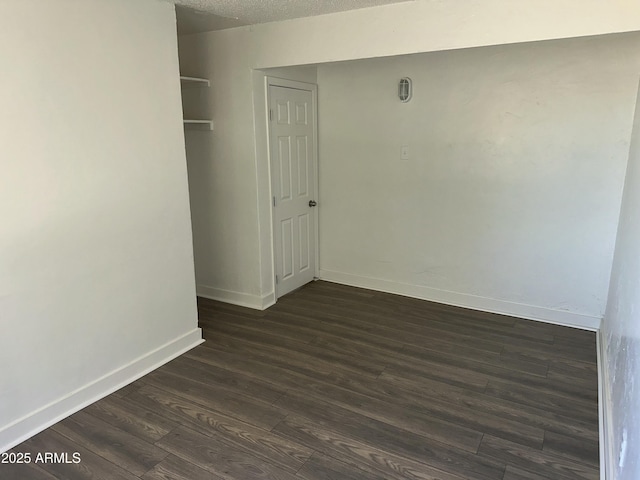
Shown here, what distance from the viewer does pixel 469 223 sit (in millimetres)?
Result: 3930

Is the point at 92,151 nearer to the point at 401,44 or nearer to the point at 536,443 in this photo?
the point at 401,44

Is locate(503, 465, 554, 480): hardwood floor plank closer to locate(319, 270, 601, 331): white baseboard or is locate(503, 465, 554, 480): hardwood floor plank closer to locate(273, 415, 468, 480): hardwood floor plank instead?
locate(273, 415, 468, 480): hardwood floor plank

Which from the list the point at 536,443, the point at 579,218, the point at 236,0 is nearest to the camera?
the point at 536,443

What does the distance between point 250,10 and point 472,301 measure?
2901mm

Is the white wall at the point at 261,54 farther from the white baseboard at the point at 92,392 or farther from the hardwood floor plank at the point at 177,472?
the hardwood floor plank at the point at 177,472

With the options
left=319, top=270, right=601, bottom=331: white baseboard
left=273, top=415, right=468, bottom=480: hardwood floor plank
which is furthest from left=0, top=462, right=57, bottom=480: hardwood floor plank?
Result: left=319, top=270, right=601, bottom=331: white baseboard

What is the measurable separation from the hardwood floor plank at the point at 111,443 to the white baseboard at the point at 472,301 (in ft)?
8.82

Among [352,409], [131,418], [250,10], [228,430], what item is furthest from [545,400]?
[250,10]

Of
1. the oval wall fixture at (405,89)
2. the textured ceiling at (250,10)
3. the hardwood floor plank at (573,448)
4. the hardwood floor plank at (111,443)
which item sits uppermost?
the textured ceiling at (250,10)

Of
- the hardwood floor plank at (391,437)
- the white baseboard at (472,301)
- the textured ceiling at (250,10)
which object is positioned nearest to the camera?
the hardwood floor plank at (391,437)

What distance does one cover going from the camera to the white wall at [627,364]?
1.55m

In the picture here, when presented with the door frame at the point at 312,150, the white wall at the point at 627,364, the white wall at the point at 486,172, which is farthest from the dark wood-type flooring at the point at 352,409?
the door frame at the point at 312,150

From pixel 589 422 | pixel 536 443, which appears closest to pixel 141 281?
pixel 536 443

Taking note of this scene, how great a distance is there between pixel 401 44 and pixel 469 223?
1.67m
